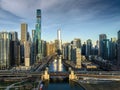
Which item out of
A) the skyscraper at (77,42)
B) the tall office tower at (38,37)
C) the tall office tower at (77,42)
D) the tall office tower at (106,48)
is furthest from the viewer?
the tall office tower at (77,42)

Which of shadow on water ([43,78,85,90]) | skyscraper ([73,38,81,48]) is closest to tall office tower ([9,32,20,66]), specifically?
shadow on water ([43,78,85,90])

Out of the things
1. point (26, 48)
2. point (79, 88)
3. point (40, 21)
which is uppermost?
point (40, 21)

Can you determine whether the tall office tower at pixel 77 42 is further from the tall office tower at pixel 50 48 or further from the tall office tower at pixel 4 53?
the tall office tower at pixel 4 53

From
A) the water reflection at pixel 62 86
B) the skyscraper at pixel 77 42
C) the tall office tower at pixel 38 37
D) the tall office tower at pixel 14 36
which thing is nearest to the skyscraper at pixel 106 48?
the skyscraper at pixel 77 42

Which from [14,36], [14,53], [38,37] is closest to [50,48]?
[38,37]

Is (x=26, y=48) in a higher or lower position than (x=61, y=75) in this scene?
higher

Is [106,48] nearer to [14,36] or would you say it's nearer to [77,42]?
[77,42]

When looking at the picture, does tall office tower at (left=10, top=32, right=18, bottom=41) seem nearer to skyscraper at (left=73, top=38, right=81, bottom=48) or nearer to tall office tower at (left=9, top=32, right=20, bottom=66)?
tall office tower at (left=9, top=32, right=20, bottom=66)

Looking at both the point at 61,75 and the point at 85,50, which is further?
the point at 85,50

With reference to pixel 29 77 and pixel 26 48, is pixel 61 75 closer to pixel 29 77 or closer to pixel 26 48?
pixel 29 77

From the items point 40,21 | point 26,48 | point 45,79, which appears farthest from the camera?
point 40,21

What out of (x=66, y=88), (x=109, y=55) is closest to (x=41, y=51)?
(x=109, y=55)
